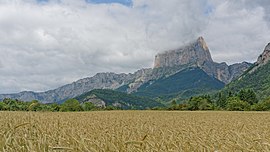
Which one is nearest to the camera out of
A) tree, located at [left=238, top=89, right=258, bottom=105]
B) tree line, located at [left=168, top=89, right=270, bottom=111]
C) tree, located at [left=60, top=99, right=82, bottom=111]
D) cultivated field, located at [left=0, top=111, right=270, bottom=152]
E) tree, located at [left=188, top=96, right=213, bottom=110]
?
cultivated field, located at [left=0, top=111, right=270, bottom=152]

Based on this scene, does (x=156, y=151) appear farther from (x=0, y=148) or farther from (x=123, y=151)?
(x=0, y=148)

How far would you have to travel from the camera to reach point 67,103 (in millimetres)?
101375

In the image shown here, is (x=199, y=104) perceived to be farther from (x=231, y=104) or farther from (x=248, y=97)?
(x=248, y=97)

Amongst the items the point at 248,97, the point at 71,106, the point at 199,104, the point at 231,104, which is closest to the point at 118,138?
the point at 71,106

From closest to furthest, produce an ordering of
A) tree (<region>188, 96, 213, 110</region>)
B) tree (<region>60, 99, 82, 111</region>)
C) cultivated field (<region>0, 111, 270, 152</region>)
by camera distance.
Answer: cultivated field (<region>0, 111, 270, 152</region>) → tree (<region>60, 99, 82, 111</region>) → tree (<region>188, 96, 213, 110</region>)

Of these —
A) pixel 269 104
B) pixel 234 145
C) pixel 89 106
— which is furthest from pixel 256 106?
pixel 234 145

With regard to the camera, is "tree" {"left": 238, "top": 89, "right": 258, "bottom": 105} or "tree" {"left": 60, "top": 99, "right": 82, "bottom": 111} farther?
"tree" {"left": 238, "top": 89, "right": 258, "bottom": 105}

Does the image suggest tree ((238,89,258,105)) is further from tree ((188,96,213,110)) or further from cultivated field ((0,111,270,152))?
cultivated field ((0,111,270,152))

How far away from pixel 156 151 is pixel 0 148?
2.19 m

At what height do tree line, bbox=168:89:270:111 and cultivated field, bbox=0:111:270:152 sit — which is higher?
tree line, bbox=168:89:270:111

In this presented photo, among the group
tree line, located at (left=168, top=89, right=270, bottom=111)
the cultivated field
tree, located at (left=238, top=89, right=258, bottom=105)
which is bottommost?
the cultivated field

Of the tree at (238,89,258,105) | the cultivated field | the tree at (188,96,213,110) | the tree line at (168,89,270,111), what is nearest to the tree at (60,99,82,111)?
the tree line at (168,89,270,111)

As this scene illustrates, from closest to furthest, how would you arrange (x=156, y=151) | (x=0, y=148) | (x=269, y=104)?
(x=156, y=151)
(x=0, y=148)
(x=269, y=104)

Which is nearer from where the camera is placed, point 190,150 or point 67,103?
point 190,150
